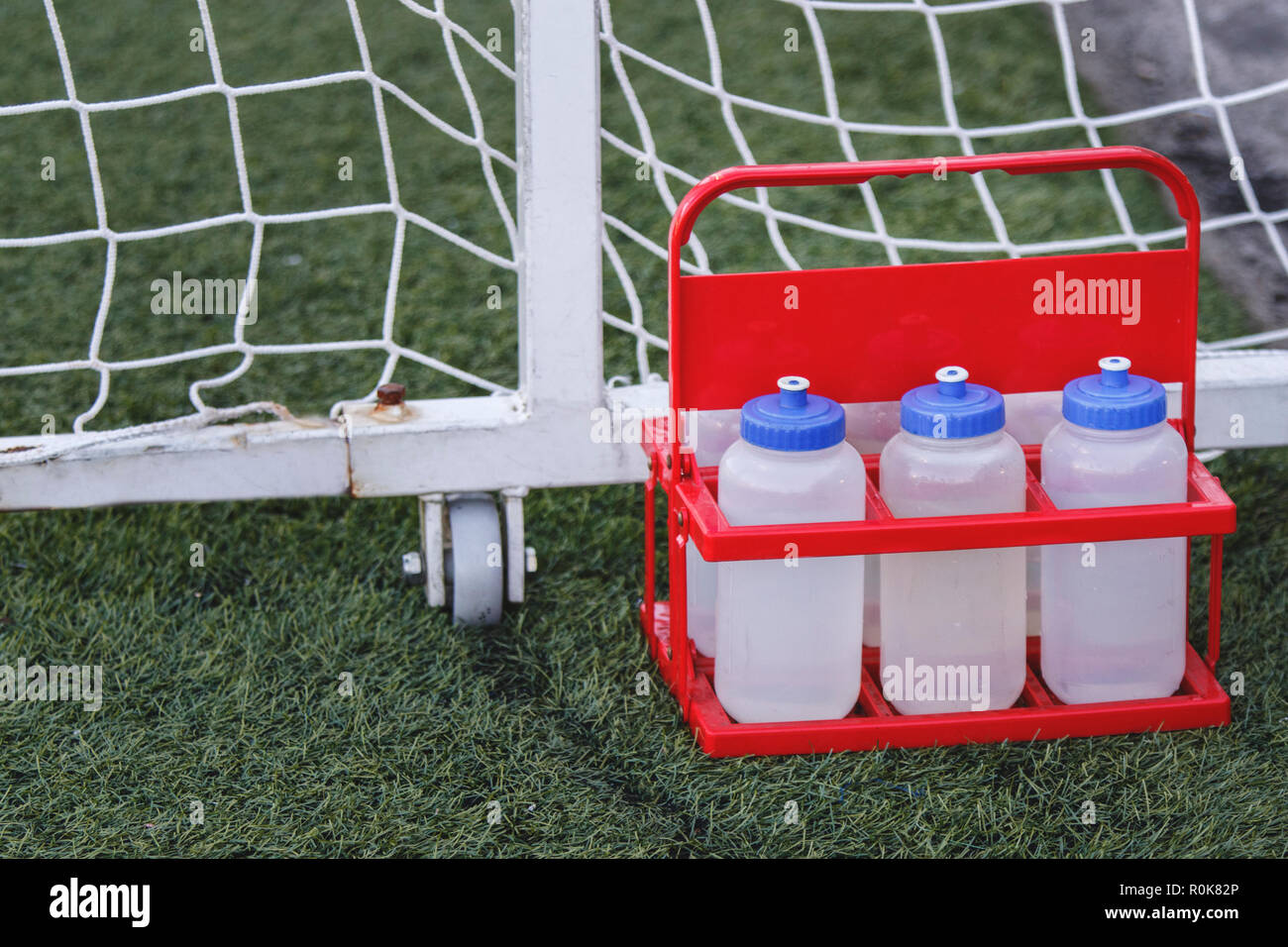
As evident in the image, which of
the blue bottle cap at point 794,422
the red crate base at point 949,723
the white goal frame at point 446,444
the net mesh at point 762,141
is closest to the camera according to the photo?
the blue bottle cap at point 794,422

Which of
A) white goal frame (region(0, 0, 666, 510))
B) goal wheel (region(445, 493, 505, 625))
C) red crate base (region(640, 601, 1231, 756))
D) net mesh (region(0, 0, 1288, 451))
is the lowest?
red crate base (region(640, 601, 1231, 756))

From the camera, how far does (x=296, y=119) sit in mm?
3861

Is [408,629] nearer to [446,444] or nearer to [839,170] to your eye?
[446,444]

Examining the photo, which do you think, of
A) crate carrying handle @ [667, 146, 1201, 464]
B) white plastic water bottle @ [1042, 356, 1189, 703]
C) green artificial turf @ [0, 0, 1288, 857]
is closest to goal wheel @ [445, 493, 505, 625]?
green artificial turf @ [0, 0, 1288, 857]

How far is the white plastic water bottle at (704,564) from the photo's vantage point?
187 centimetres

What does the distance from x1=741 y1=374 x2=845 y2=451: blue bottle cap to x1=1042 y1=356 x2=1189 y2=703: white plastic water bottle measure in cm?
29

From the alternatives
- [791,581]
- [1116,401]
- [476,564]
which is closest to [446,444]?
[476,564]

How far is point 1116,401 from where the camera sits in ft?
5.71

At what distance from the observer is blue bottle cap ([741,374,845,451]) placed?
5.54 ft

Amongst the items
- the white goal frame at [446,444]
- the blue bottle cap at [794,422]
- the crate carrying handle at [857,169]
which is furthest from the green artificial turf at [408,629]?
the crate carrying handle at [857,169]

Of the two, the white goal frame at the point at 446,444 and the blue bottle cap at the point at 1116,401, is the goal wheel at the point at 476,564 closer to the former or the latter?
the white goal frame at the point at 446,444

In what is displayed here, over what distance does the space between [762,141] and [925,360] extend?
76.5 inches

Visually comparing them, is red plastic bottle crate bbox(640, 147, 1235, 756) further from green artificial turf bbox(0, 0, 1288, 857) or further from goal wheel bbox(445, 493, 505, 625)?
goal wheel bbox(445, 493, 505, 625)

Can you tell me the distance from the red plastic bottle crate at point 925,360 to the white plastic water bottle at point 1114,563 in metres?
0.03
